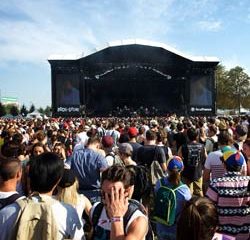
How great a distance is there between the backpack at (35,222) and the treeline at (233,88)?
61.1 m

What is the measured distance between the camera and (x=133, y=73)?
33406mm

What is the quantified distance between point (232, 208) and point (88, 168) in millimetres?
2086

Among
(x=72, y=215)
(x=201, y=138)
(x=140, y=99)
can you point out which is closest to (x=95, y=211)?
(x=72, y=215)

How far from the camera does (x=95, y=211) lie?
264 cm

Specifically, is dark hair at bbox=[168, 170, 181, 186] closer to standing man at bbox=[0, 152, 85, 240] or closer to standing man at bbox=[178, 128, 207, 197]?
standing man at bbox=[0, 152, 85, 240]

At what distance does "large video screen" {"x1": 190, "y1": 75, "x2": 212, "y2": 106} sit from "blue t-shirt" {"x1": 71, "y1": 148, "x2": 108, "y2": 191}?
2866 cm

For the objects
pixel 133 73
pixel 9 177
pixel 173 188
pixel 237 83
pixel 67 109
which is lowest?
pixel 173 188

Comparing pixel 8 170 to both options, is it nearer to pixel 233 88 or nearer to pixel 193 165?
pixel 193 165

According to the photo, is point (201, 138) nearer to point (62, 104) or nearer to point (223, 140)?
point (223, 140)

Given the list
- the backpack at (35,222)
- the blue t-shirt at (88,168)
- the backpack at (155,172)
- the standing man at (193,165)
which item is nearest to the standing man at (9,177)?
the backpack at (35,222)

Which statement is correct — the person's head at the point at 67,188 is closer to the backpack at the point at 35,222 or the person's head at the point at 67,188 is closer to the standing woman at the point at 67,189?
the standing woman at the point at 67,189

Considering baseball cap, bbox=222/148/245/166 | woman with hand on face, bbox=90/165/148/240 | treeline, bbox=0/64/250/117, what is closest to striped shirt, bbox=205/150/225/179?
baseball cap, bbox=222/148/245/166

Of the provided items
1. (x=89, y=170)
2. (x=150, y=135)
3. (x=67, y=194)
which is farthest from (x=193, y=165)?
(x=67, y=194)

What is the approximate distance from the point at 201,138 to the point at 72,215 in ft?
19.7
